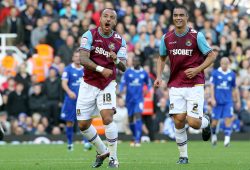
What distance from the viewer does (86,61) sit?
648 inches

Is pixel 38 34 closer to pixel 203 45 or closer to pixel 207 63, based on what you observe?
pixel 203 45

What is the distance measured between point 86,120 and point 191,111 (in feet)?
6.57

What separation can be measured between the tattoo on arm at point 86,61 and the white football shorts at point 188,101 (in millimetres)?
1970

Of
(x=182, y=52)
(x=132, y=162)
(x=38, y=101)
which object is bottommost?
(x=38, y=101)

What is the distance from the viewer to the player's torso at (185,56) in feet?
57.8

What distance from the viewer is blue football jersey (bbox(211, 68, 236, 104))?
27.5 m

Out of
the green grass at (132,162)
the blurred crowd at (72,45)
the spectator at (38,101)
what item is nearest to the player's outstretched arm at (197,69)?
the green grass at (132,162)

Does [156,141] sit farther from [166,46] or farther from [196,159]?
[166,46]

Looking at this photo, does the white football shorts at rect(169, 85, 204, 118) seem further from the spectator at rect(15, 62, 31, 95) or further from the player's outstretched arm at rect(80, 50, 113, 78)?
the spectator at rect(15, 62, 31, 95)

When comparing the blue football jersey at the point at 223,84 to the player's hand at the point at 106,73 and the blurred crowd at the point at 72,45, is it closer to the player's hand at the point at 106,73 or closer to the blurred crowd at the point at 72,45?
the blurred crowd at the point at 72,45

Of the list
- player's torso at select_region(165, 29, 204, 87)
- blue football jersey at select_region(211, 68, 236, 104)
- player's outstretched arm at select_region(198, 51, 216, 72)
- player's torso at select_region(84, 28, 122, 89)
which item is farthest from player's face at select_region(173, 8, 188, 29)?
blue football jersey at select_region(211, 68, 236, 104)

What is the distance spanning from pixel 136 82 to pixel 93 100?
1204cm

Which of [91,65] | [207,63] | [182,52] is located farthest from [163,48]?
[91,65]

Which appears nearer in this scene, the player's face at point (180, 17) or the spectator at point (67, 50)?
the player's face at point (180, 17)
